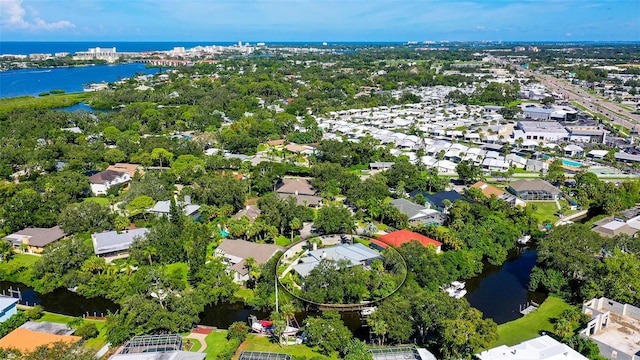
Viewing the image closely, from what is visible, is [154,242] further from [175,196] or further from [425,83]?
[425,83]

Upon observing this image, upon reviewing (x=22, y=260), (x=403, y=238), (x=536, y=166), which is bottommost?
(x=22, y=260)

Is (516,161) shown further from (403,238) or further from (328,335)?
(328,335)

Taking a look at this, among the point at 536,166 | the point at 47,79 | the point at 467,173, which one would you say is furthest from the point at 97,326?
the point at 47,79

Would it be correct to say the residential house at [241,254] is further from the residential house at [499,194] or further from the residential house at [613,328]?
the residential house at [499,194]

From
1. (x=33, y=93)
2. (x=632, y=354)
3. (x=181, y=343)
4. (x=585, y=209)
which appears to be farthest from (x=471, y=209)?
(x=33, y=93)

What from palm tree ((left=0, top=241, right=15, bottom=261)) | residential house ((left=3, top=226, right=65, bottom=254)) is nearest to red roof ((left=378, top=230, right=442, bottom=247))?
residential house ((left=3, top=226, right=65, bottom=254))

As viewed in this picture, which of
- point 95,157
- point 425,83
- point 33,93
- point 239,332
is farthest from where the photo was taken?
point 425,83
